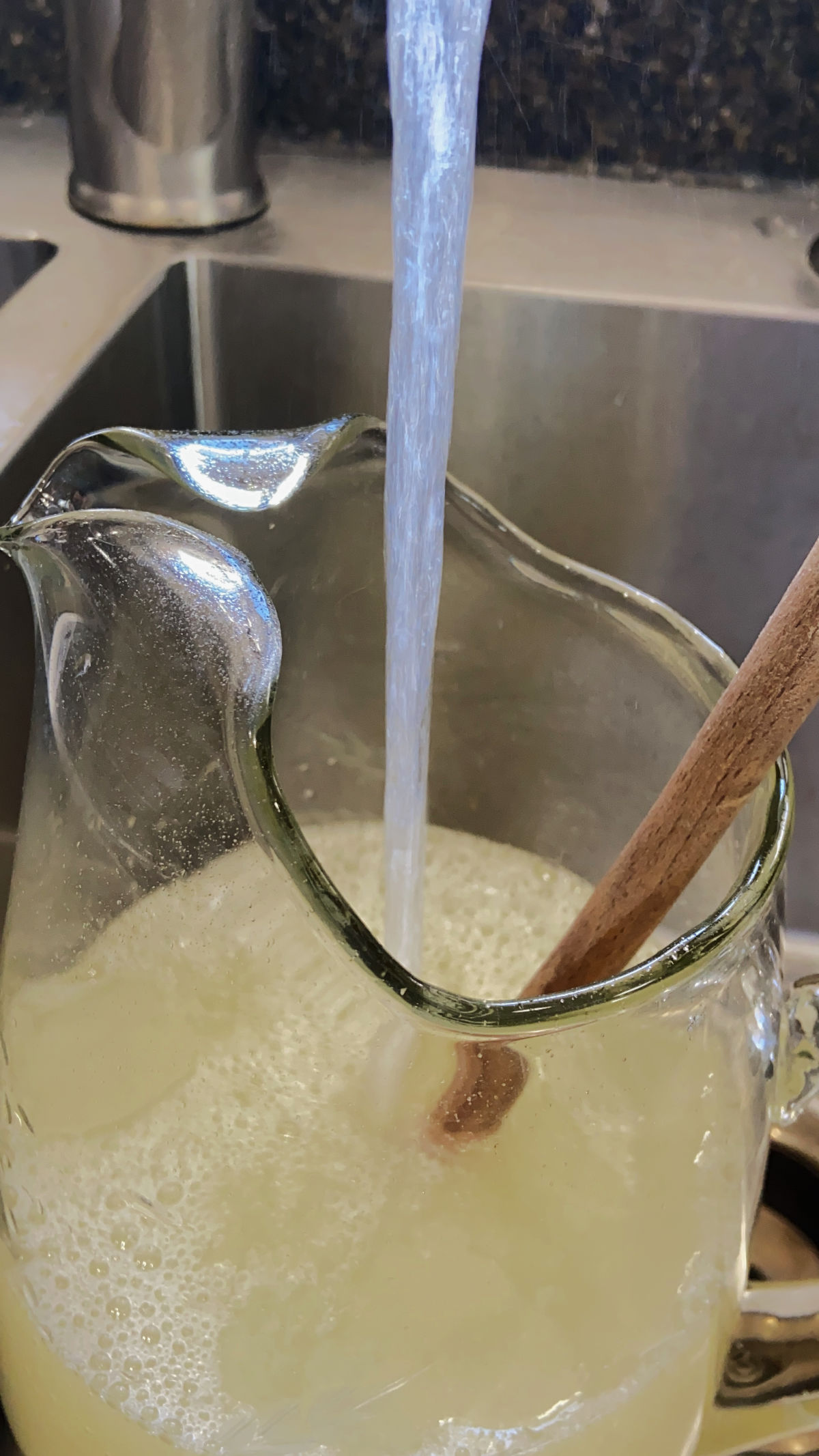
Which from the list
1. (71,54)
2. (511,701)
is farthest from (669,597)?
(71,54)

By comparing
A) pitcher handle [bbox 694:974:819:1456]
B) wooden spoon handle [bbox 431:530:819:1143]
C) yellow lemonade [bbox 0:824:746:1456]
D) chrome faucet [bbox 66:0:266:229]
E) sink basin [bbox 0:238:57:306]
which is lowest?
pitcher handle [bbox 694:974:819:1456]

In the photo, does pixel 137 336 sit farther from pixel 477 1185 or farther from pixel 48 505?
pixel 477 1185

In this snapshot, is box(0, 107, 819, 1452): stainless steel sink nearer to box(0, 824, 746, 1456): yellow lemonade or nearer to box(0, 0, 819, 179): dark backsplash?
box(0, 0, 819, 179): dark backsplash

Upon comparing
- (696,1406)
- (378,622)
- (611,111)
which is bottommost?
(696,1406)

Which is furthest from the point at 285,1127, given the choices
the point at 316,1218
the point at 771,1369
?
the point at 771,1369

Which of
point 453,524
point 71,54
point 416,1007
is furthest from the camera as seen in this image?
point 71,54

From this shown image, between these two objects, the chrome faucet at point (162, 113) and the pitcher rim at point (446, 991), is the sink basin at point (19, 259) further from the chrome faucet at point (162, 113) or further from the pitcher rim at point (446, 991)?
the pitcher rim at point (446, 991)

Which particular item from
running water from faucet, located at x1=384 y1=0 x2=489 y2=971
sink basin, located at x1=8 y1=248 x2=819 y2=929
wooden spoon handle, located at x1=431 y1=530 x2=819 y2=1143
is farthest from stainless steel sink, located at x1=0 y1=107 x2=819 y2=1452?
wooden spoon handle, located at x1=431 y1=530 x2=819 y2=1143
